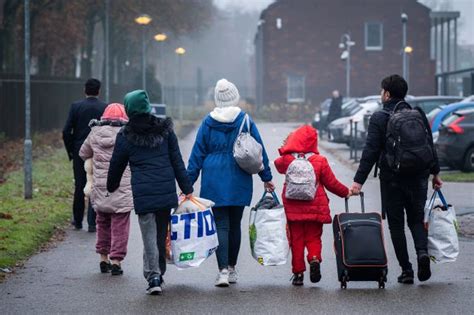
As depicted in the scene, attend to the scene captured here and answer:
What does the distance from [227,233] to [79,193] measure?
4621 millimetres

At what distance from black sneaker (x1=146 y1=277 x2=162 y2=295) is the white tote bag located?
1.24 feet

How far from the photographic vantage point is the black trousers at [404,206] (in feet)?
34.3

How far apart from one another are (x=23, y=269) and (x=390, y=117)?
3.78 meters

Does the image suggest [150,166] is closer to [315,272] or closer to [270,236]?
[270,236]

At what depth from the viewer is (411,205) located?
10.5 meters

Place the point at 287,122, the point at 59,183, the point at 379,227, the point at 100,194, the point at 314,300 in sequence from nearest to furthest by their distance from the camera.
Result: 1. the point at 314,300
2. the point at 379,227
3. the point at 100,194
4. the point at 59,183
5. the point at 287,122

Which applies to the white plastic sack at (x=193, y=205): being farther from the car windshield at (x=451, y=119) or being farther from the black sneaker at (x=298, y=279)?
the car windshield at (x=451, y=119)

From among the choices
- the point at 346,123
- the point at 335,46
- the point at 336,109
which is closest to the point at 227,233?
the point at 346,123

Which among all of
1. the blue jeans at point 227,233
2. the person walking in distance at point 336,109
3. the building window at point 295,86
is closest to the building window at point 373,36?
the building window at point 295,86

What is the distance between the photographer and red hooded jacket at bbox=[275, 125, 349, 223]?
10406 millimetres

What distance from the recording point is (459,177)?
2355 centimetres

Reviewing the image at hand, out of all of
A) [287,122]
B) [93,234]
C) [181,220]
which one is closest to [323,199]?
[181,220]

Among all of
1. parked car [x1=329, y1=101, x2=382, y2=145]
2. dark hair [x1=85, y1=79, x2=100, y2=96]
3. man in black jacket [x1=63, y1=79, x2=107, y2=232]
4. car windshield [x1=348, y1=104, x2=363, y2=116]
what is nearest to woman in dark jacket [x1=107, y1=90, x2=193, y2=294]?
dark hair [x1=85, y1=79, x2=100, y2=96]

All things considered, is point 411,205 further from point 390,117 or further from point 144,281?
point 144,281
